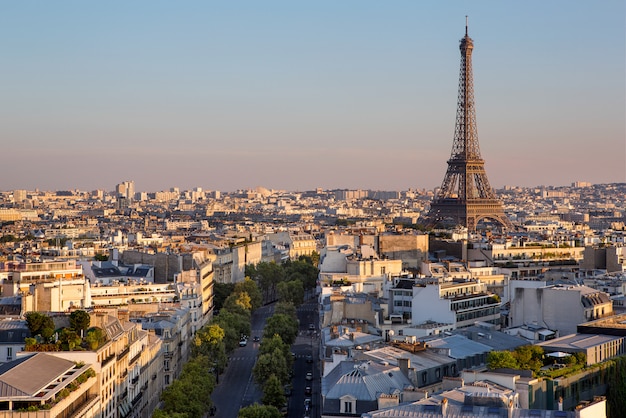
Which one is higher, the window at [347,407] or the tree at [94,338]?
the tree at [94,338]

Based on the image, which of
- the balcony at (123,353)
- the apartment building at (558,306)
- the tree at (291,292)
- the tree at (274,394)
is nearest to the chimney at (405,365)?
the balcony at (123,353)

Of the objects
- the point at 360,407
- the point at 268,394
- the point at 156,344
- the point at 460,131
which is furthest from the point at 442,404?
the point at 460,131

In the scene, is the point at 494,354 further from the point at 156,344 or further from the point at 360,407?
the point at 156,344

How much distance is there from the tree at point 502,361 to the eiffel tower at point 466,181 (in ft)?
346

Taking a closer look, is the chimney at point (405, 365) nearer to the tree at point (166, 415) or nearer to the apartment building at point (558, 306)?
the tree at point (166, 415)

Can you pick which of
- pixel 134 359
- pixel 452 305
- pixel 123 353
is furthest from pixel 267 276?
pixel 123 353

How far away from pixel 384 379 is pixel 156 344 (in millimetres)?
18075

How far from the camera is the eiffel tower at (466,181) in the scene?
146m

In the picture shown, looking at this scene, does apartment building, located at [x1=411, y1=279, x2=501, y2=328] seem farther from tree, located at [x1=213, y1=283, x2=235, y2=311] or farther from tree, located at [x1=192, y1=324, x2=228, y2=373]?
tree, located at [x1=213, y1=283, x2=235, y2=311]

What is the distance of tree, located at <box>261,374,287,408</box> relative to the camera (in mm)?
50594

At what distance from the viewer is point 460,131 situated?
15075cm

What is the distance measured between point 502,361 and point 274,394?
1516 centimetres

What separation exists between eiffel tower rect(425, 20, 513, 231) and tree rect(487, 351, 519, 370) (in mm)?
105317

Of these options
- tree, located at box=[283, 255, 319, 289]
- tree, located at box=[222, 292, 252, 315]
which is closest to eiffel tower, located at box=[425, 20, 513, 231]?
tree, located at box=[283, 255, 319, 289]
